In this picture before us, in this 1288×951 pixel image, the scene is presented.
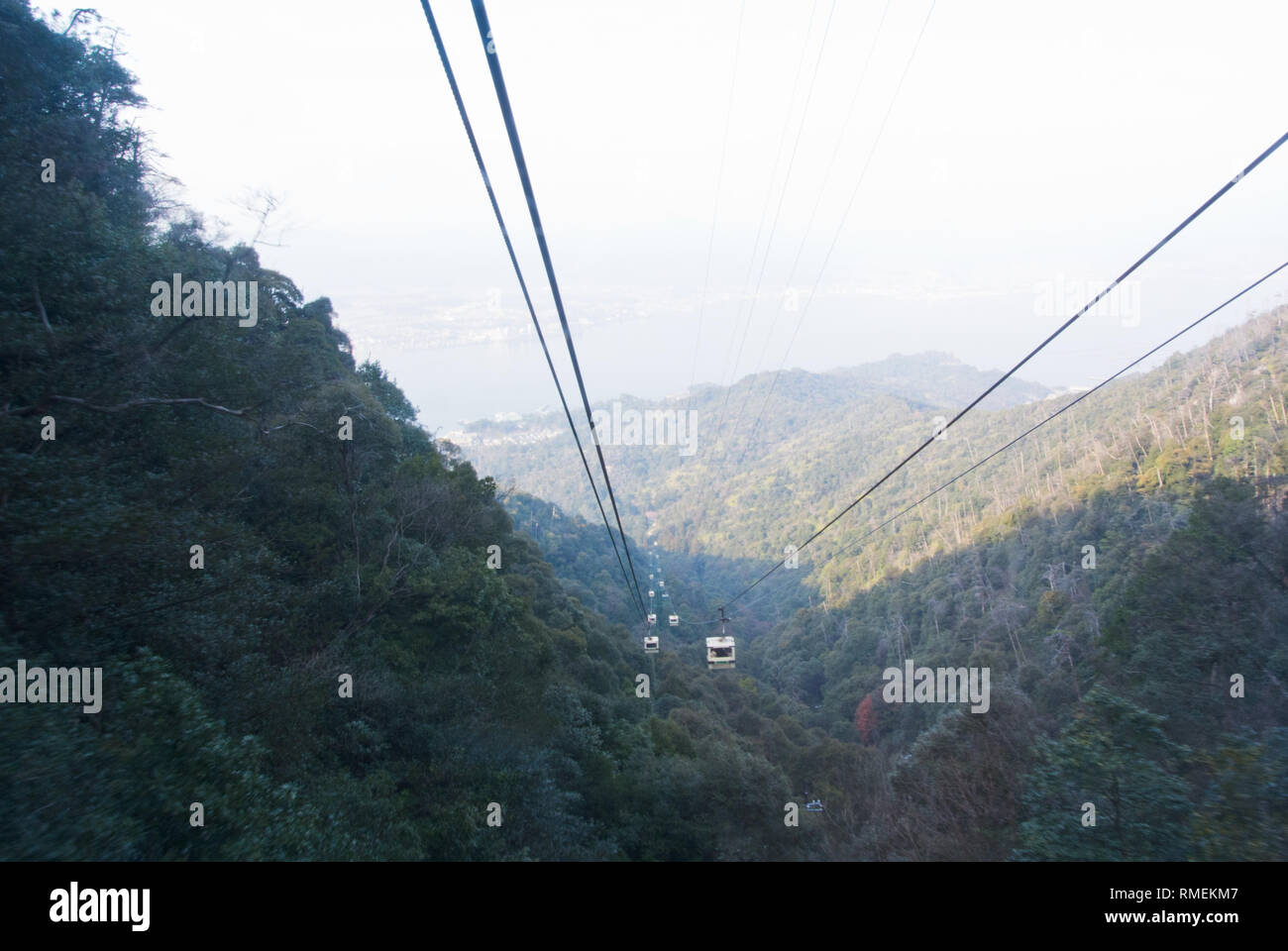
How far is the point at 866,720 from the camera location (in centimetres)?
3347

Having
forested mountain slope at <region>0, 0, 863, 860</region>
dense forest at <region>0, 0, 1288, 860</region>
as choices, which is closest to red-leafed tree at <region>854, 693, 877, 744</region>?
dense forest at <region>0, 0, 1288, 860</region>

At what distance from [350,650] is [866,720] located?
30144mm

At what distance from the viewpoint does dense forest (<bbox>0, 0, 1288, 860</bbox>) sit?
5.73 metres

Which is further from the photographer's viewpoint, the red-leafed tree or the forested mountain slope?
the red-leafed tree

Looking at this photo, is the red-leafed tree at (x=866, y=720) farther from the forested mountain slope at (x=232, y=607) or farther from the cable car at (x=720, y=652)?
the forested mountain slope at (x=232, y=607)

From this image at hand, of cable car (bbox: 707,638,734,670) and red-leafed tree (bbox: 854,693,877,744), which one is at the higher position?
cable car (bbox: 707,638,734,670)

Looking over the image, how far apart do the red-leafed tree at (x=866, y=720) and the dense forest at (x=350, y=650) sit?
1003cm

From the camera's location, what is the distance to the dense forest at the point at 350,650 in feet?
18.8

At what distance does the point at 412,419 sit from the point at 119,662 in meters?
22.9

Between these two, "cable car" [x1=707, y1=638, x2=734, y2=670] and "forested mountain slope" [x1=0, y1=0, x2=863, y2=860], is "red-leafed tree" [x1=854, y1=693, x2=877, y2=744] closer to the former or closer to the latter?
"cable car" [x1=707, y1=638, x2=734, y2=670]

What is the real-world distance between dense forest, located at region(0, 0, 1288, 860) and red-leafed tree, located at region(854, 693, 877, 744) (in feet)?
32.9
